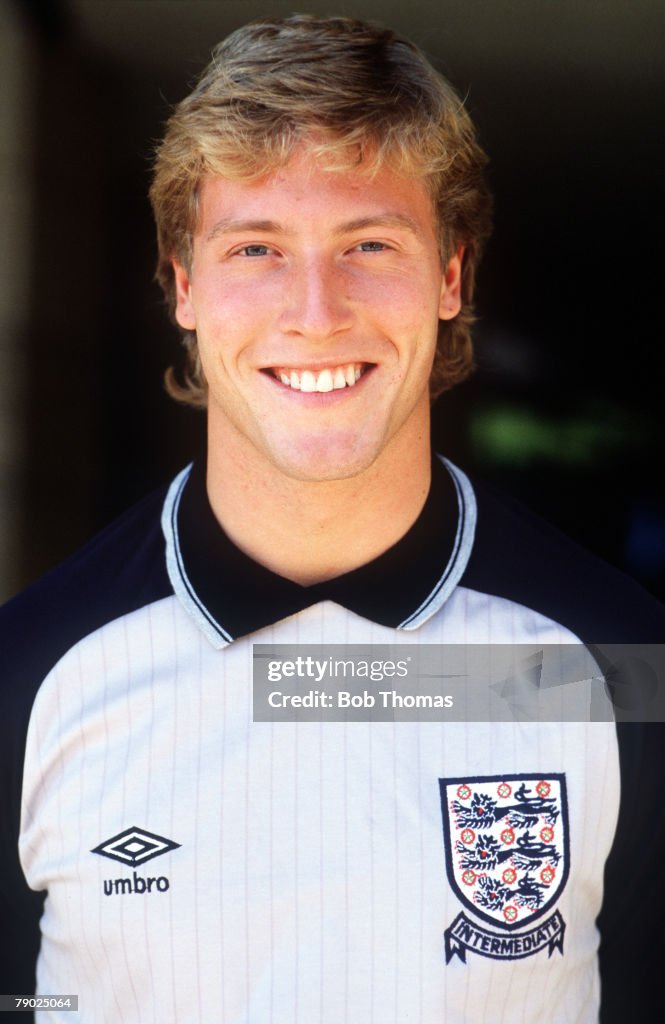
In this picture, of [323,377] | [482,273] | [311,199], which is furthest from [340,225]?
[482,273]

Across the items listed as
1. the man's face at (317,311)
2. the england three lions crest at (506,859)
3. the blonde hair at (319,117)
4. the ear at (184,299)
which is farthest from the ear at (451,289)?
the england three lions crest at (506,859)

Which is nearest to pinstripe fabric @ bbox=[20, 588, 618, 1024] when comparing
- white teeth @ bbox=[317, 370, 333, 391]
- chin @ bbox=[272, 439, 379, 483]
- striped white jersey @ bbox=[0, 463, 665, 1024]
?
striped white jersey @ bbox=[0, 463, 665, 1024]

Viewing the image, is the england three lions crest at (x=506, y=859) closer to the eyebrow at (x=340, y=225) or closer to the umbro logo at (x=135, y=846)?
the umbro logo at (x=135, y=846)

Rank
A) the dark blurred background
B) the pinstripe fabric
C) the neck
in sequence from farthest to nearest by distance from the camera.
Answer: the dark blurred background < the neck < the pinstripe fabric

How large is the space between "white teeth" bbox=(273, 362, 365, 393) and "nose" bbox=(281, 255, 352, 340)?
48 millimetres

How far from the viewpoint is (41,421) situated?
166cm

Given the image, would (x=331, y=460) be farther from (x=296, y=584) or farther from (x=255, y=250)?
(x=255, y=250)

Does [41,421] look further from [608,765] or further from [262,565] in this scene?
[608,765]

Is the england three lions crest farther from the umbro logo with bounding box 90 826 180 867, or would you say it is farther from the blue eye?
the blue eye

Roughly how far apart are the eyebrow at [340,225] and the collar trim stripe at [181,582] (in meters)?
0.38

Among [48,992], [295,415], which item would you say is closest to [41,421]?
[295,415]

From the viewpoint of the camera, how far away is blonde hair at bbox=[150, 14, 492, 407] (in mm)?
1321

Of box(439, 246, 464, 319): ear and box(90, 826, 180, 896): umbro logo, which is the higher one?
box(439, 246, 464, 319): ear

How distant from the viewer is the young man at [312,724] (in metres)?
1.29
